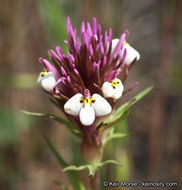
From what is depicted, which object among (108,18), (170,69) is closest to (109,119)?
(170,69)

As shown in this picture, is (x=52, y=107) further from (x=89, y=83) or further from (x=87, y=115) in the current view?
(x=87, y=115)

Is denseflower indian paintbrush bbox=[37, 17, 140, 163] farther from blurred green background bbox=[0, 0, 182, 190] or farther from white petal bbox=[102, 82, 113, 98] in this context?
blurred green background bbox=[0, 0, 182, 190]

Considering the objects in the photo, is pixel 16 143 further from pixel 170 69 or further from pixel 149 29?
pixel 149 29

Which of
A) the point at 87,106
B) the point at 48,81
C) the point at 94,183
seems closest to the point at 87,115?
the point at 87,106

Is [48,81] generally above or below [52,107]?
below

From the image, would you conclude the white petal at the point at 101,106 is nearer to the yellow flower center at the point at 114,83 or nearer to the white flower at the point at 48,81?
the yellow flower center at the point at 114,83

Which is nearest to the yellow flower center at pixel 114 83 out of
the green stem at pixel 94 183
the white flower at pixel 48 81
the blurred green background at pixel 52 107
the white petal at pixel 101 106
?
the white petal at pixel 101 106

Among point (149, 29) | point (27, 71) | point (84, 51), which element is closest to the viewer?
point (84, 51)
